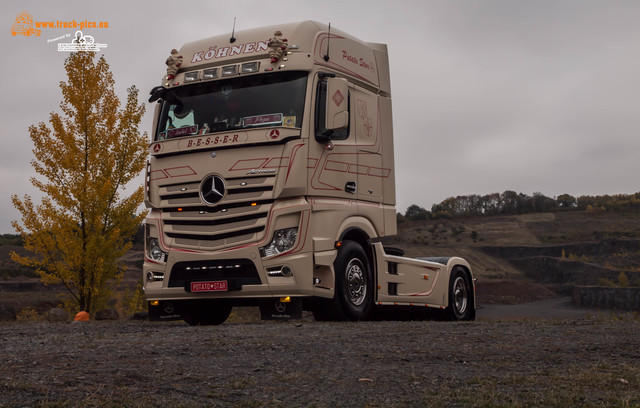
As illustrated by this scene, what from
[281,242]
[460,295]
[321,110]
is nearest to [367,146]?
[321,110]

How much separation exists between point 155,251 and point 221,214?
1.40m

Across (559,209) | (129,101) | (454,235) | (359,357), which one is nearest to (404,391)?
(359,357)

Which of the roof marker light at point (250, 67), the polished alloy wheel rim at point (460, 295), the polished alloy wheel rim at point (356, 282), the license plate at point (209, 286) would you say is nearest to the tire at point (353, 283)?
the polished alloy wheel rim at point (356, 282)

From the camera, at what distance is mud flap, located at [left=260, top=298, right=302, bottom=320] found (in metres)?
10.3

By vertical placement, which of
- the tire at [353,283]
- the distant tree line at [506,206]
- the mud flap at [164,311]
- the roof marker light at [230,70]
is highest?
the distant tree line at [506,206]

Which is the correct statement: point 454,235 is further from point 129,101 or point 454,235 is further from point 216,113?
point 216,113

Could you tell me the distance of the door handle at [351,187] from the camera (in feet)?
36.3

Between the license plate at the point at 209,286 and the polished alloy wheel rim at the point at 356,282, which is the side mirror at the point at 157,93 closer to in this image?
the license plate at the point at 209,286

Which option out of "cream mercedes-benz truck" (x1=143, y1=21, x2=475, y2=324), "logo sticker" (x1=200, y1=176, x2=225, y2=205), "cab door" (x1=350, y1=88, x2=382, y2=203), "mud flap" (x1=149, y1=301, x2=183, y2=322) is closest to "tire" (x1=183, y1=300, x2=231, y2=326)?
"cream mercedes-benz truck" (x1=143, y1=21, x2=475, y2=324)

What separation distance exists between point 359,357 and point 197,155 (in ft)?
16.8

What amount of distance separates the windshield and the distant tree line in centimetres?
13634

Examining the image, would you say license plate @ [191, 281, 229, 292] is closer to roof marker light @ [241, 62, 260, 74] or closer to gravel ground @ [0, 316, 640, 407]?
gravel ground @ [0, 316, 640, 407]

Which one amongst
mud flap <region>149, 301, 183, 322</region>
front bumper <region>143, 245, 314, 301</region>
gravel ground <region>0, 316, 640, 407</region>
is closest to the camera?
gravel ground <region>0, 316, 640, 407</region>

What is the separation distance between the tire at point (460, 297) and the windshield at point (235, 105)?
19.5 feet
